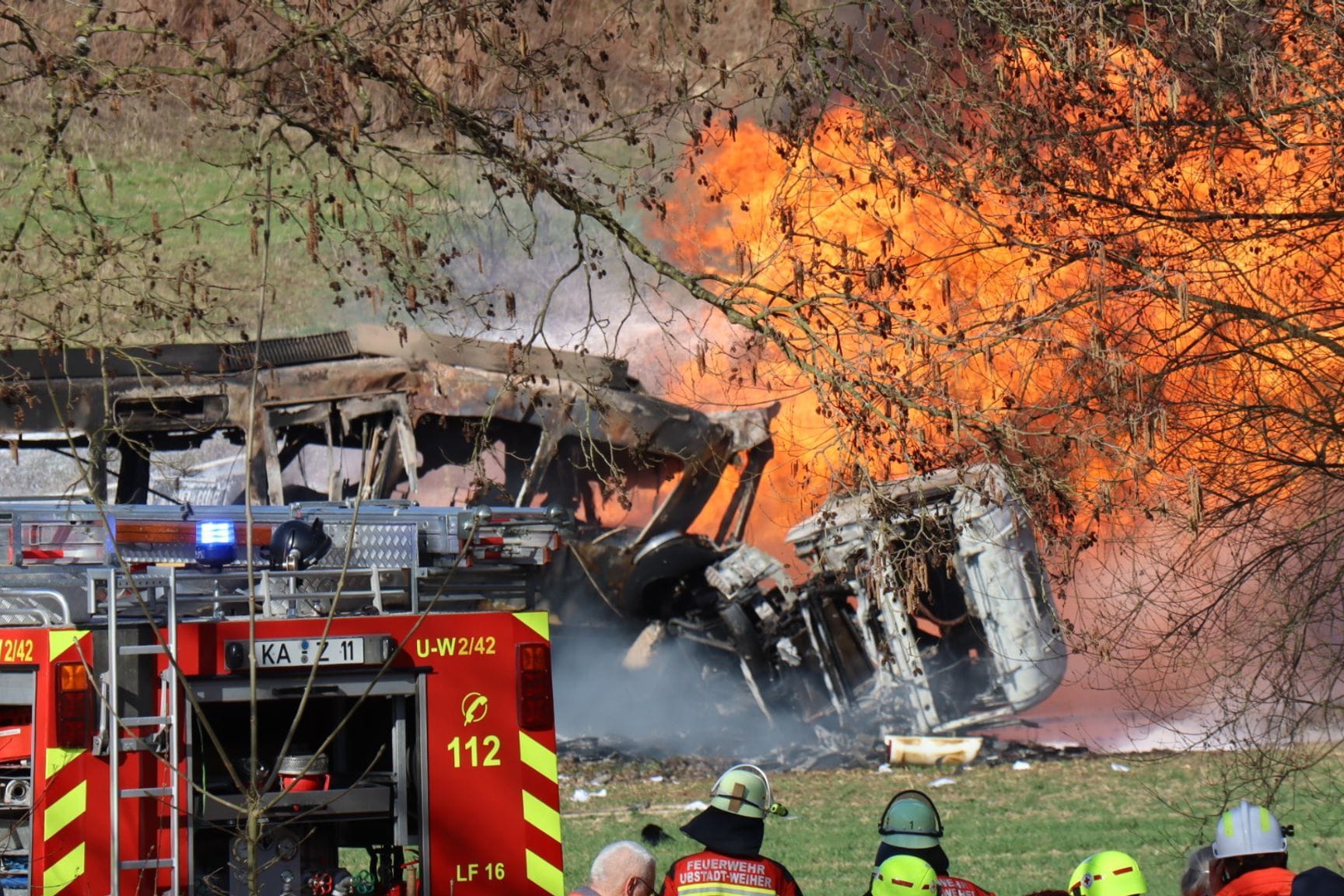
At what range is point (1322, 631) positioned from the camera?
817cm

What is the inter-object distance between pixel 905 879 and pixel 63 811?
114 inches

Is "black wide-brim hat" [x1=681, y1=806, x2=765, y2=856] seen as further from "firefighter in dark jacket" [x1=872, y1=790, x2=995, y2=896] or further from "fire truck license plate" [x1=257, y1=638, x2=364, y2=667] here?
"fire truck license plate" [x1=257, y1=638, x2=364, y2=667]

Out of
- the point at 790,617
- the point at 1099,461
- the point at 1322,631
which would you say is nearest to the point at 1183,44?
the point at 1099,461

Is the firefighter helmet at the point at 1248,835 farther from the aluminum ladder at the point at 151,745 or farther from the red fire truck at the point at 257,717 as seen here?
the aluminum ladder at the point at 151,745

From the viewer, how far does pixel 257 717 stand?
5.65 m

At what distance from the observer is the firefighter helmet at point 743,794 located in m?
4.29

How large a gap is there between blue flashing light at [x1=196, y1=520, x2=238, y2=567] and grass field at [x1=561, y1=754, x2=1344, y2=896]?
4.56 metres

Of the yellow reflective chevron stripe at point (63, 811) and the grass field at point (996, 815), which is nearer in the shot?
the yellow reflective chevron stripe at point (63, 811)

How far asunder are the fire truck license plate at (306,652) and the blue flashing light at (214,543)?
0.61m

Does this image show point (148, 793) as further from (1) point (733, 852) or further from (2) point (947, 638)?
(2) point (947, 638)

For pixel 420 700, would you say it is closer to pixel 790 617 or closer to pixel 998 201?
pixel 998 201

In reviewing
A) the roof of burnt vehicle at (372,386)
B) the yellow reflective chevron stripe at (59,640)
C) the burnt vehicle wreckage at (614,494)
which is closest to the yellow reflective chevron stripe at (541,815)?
the yellow reflective chevron stripe at (59,640)

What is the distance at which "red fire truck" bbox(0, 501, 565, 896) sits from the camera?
201 inches

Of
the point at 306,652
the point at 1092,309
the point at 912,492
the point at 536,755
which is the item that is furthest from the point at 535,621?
the point at 1092,309
